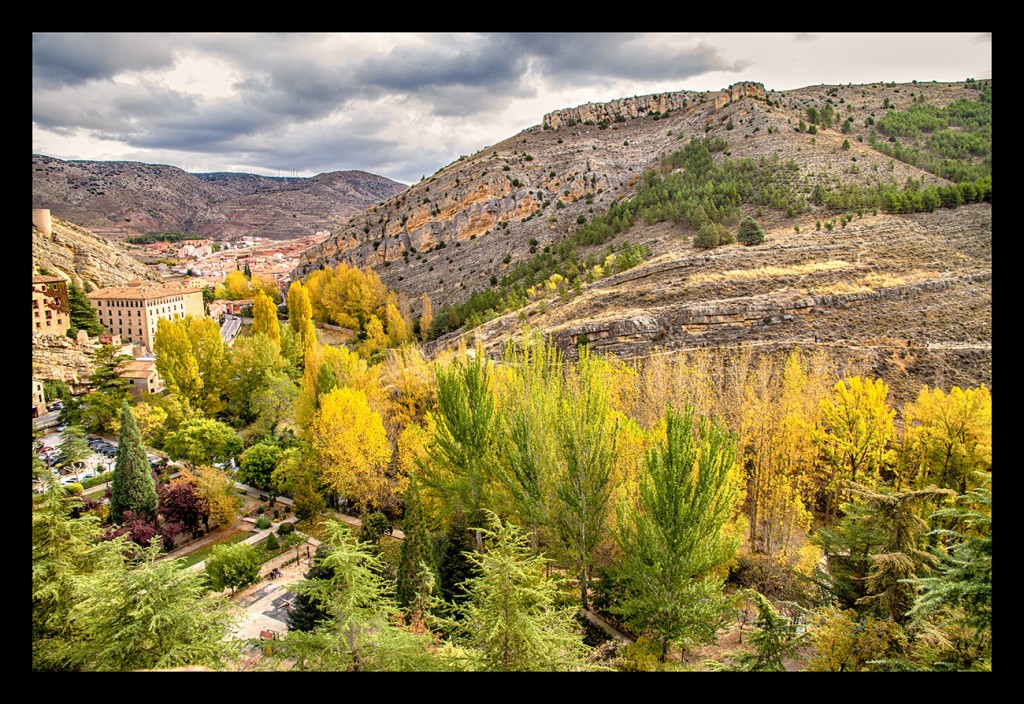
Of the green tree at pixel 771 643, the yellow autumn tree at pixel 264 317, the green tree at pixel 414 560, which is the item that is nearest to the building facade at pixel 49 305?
the green tree at pixel 414 560

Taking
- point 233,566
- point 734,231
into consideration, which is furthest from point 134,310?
point 734,231

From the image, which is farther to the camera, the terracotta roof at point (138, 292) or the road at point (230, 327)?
the road at point (230, 327)

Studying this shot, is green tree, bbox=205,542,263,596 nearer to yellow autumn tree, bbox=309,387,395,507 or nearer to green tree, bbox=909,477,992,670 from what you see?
yellow autumn tree, bbox=309,387,395,507

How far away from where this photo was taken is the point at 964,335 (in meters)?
12.7

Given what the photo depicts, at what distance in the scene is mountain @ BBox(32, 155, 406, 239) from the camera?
5613 centimetres

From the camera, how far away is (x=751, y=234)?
20.1 meters

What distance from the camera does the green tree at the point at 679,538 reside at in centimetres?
728

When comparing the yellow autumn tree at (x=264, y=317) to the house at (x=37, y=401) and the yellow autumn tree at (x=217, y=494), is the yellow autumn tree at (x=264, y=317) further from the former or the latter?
the house at (x=37, y=401)

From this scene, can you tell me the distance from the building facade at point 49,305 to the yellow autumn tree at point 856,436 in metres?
13.7

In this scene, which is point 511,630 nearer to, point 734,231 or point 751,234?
point 751,234
